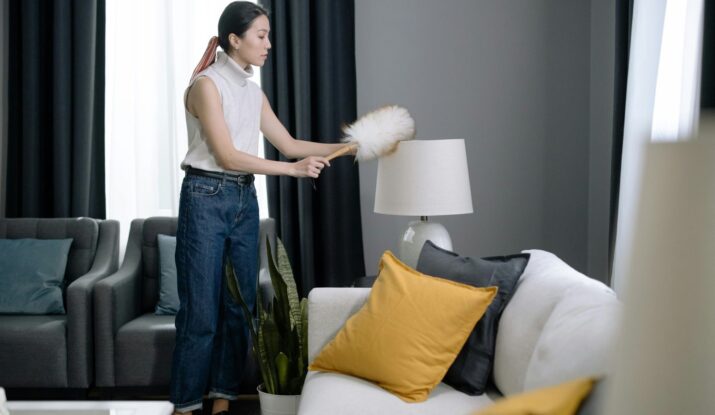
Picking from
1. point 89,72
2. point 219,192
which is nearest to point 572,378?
point 219,192

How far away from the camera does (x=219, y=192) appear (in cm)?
271

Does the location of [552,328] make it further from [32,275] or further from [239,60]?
[32,275]

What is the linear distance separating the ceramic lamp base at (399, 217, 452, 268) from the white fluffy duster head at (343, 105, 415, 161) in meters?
0.32

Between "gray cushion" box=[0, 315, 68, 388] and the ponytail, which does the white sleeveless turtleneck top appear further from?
"gray cushion" box=[0, 315, 68, 388]

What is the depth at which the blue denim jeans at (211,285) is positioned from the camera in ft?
8.86

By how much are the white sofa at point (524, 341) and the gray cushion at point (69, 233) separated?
1.68 metres

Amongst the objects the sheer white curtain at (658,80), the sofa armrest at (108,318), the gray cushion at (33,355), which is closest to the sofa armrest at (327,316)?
the sheer white curtain at (658,80)

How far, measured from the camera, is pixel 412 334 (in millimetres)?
2039


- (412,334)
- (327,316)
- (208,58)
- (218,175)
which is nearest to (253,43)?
(208,58)

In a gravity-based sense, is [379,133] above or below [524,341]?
above

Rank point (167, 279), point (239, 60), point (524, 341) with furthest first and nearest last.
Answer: point (167, 279) → point (239, 60) → point (524, 341)

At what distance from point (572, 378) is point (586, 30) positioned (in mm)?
2844

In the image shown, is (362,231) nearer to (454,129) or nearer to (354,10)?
(454,129)

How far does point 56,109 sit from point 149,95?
47 centimetres
